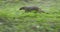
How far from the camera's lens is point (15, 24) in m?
6.40

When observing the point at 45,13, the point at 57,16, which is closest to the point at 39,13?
the point at 45,13

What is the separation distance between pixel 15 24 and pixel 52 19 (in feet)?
3.89

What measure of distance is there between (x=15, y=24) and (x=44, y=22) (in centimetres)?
82

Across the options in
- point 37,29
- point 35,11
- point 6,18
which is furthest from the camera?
point 35,11

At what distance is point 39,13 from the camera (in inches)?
305

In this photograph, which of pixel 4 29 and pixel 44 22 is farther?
pixel 44 22

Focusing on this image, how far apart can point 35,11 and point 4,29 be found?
7.10ft

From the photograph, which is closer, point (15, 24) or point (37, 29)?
point (37, 29)

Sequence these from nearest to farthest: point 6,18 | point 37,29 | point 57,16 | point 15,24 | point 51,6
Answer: point 37,29 < point 15,24 < point 6,18 < point 57,16 < point 51,6

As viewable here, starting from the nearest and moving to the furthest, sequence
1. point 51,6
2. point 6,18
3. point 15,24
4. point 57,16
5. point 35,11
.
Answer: point 15,24, point 6,18, point 57,16, point 35,11, point 51,6

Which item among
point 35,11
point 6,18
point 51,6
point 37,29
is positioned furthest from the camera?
point 51,6

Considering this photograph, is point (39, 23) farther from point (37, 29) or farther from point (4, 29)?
point (4, 29)

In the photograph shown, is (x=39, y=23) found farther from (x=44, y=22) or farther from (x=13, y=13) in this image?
(x=13, y=13)

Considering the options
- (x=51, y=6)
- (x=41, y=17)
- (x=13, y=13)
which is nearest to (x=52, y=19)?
(x=41, y=17)
